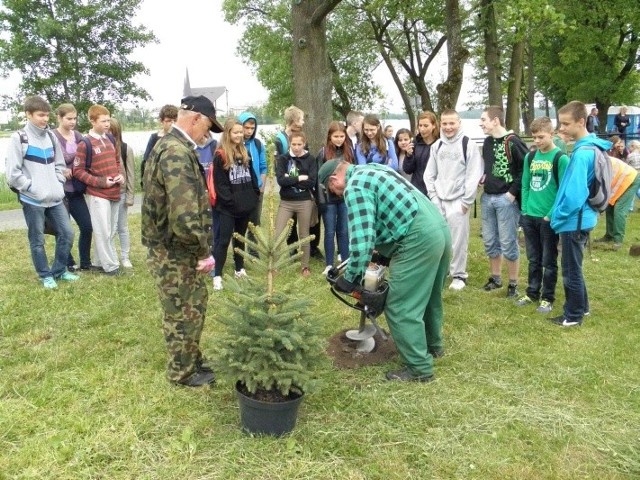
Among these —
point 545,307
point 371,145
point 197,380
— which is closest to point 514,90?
point 371,145

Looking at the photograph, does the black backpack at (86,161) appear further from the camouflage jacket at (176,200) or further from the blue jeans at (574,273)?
the blue jeans at (574,273)

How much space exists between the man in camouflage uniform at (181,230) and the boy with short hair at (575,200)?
3113 millimetres

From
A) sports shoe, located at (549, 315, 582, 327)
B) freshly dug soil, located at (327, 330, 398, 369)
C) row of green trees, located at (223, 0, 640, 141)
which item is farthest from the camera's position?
row of green trees, located at (223, 0, 640, 141)

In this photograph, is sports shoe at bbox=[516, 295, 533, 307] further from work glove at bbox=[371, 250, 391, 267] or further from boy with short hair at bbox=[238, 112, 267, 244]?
boy with short hair at bbox=[238, 112, 267, 244]

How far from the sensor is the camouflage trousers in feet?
12.3

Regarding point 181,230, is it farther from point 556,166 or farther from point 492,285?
point 492,285

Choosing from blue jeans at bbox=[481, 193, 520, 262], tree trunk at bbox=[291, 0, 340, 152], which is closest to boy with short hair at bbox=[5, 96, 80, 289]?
tree trunk at bbox=[291, 0, 340, 152]

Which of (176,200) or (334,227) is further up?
(176,200)

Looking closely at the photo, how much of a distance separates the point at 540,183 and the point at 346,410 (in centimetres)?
311

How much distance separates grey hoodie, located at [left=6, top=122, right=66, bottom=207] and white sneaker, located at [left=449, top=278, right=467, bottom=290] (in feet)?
15.0

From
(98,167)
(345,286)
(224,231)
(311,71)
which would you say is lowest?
(345,286)

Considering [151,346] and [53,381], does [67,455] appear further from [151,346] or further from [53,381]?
[151,346]

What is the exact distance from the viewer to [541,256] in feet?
18.9

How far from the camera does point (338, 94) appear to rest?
29.6 meters
